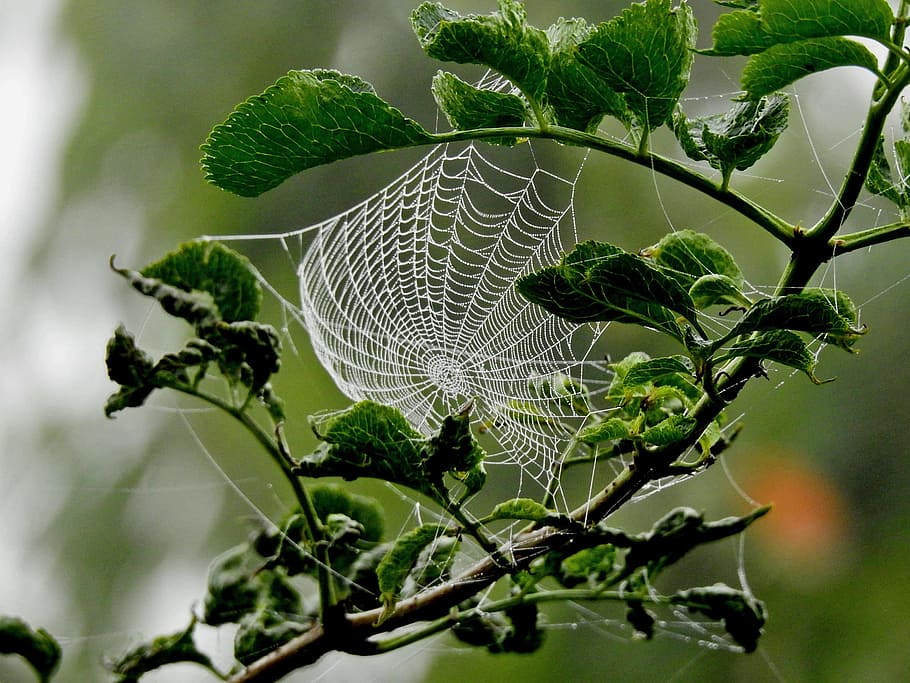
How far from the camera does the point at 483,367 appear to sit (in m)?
0.46

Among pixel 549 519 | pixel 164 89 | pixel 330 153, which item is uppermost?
pixel 164 89

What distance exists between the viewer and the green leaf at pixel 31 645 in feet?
1.03

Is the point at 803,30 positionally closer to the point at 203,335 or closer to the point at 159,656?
the point at 203,335

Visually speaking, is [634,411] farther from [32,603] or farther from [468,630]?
[32,603]

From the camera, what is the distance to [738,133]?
23cm

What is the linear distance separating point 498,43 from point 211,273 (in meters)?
0.13

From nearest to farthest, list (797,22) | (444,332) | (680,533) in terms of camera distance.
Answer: (797,22) → (680,533) → (444,332)

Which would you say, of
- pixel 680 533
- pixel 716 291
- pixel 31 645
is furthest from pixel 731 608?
pixel 31 645

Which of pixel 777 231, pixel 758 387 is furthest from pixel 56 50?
pixel 777 231

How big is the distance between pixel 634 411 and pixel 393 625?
10 cm

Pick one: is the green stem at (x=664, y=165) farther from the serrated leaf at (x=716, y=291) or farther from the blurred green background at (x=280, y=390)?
the blurred green background at (x=280, y=390)

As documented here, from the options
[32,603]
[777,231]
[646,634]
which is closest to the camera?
[777,231]

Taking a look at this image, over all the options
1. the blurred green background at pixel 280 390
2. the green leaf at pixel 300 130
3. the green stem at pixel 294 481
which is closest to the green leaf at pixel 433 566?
the green stem at pixel 294 481

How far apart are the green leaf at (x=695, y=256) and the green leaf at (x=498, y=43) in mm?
60
